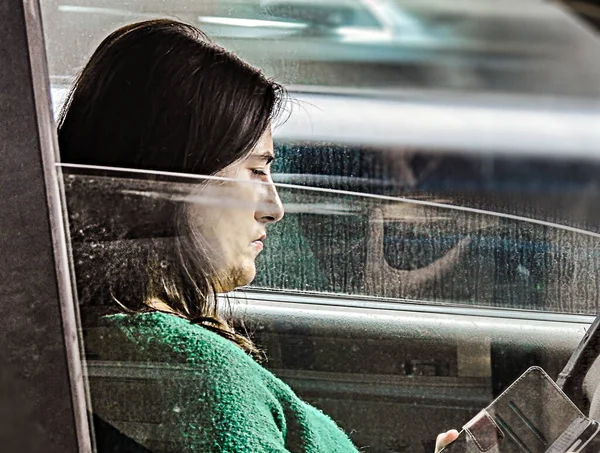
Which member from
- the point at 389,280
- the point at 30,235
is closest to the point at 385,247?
the point at 389,280

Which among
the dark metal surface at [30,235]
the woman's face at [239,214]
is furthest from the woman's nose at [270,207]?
the dark metal surface at [30,235]

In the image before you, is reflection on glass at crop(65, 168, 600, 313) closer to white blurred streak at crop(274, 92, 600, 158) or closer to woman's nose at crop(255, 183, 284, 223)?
woman's nose at crop(255, 183, 284, 223)

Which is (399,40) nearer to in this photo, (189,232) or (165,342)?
(189,232)

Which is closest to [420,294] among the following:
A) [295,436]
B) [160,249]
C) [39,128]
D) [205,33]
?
[295,436]

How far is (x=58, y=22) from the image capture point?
1724mm

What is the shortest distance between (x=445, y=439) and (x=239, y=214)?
0.51 meters

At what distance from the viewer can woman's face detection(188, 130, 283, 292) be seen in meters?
1.67

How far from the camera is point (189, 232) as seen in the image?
1707mm

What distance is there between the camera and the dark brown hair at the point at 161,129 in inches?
66.0

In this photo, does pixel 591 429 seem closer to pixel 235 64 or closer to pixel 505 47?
pixel 505 47

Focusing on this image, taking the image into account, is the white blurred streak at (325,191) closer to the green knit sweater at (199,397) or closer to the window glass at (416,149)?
the window glass at (416,149)

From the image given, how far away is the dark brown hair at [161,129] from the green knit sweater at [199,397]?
4 centimetres

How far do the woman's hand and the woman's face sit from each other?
41 cm

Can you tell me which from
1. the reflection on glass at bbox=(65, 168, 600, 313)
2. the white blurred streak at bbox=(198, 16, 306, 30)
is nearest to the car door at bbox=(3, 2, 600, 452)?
the reflection on glass at bbox=(65, 168, 600, 313)
